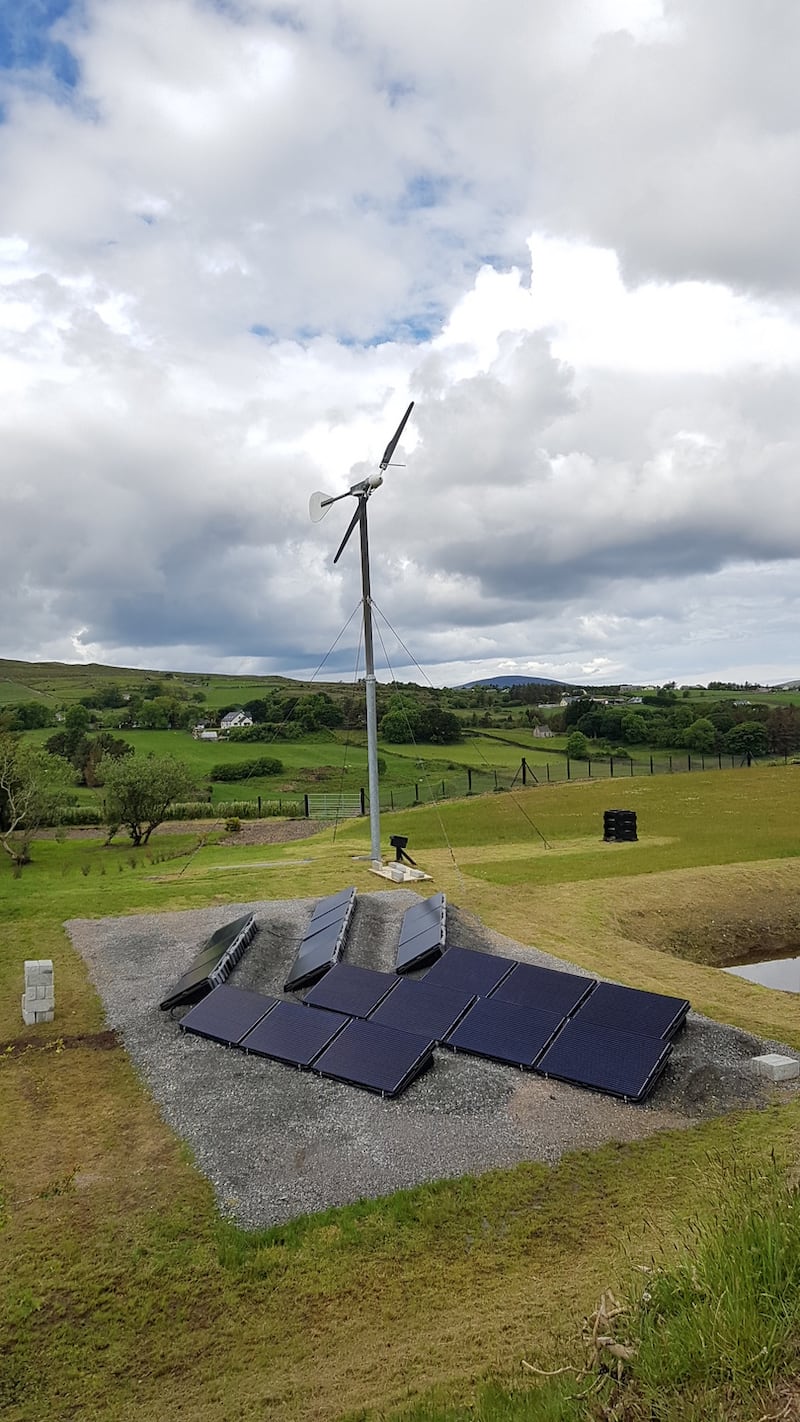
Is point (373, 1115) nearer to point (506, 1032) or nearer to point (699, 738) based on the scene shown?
point (506, 1032)

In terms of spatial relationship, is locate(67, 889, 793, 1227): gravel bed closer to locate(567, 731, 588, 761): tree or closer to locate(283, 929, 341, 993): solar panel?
locate(283, 929, 341, 993): solar panel

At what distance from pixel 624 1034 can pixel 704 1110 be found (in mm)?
1535

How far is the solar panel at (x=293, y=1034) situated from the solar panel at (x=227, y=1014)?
0.74ft

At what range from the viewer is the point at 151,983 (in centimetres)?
1742

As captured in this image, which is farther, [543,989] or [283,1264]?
[543,989]

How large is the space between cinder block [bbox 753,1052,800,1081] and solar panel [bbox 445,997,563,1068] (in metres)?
2.96

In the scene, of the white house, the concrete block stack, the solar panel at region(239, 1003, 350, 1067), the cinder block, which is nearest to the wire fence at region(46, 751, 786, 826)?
the concrete block stack

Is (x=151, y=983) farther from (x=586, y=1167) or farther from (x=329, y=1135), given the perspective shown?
(x=586, y=1167)

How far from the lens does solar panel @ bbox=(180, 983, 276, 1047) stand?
1358 cm

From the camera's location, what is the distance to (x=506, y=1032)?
42.0ft

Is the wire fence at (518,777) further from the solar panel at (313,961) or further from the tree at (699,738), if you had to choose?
the solar panel at (313,961)

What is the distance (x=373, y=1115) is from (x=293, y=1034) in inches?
95.8

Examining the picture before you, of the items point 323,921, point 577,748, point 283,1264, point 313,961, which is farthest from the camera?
point 577,748

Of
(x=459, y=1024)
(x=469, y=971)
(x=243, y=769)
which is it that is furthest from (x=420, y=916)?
(x=243, y=769)
